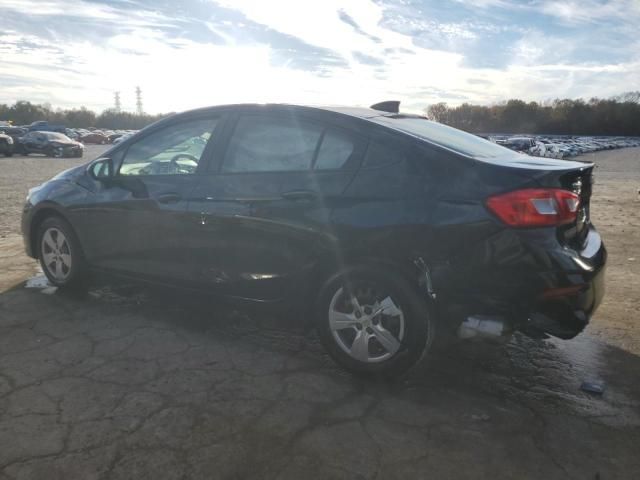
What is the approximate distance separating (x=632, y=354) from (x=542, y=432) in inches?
55.2

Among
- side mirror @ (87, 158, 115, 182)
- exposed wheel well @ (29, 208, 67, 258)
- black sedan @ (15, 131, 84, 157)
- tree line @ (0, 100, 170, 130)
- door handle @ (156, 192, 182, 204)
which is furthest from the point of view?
tree line @ (0, 100, 170, 130)

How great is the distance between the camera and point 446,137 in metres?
3.41

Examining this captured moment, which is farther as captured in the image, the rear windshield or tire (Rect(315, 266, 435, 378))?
the rear windshield

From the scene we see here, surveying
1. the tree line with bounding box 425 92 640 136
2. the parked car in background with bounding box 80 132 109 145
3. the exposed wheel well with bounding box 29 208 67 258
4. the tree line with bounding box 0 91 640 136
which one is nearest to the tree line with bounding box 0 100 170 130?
the tree line with bounding box 0 91 640 136

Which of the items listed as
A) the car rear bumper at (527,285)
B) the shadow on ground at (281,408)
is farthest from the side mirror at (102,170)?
the car rear bumper at (527,285)

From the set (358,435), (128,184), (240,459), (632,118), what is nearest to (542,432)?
(358,435)

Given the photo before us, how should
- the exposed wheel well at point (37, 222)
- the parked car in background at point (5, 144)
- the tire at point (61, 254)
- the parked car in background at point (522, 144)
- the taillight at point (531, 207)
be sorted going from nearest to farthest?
the taillight at point (531, 207), the tire at point (61, 254), the exposed wheel well at point (37, 222), the parked car in background at point (5, 144), the parked car in background at point (522, 144)

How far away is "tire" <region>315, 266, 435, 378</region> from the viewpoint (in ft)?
9.72

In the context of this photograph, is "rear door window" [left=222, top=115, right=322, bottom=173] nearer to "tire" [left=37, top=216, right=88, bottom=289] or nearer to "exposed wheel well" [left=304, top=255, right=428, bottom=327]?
"exposed wheel well" [left=304, top=255, right=428, bottom=327]

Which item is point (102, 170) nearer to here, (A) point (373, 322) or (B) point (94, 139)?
(A) point (373, 322)

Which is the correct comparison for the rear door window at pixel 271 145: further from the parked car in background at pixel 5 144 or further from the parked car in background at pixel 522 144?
the parked car in background at pixel 522 144

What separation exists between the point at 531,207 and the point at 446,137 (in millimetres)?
883

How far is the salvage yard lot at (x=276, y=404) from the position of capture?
2400 mm

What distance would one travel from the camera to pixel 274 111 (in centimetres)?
357
